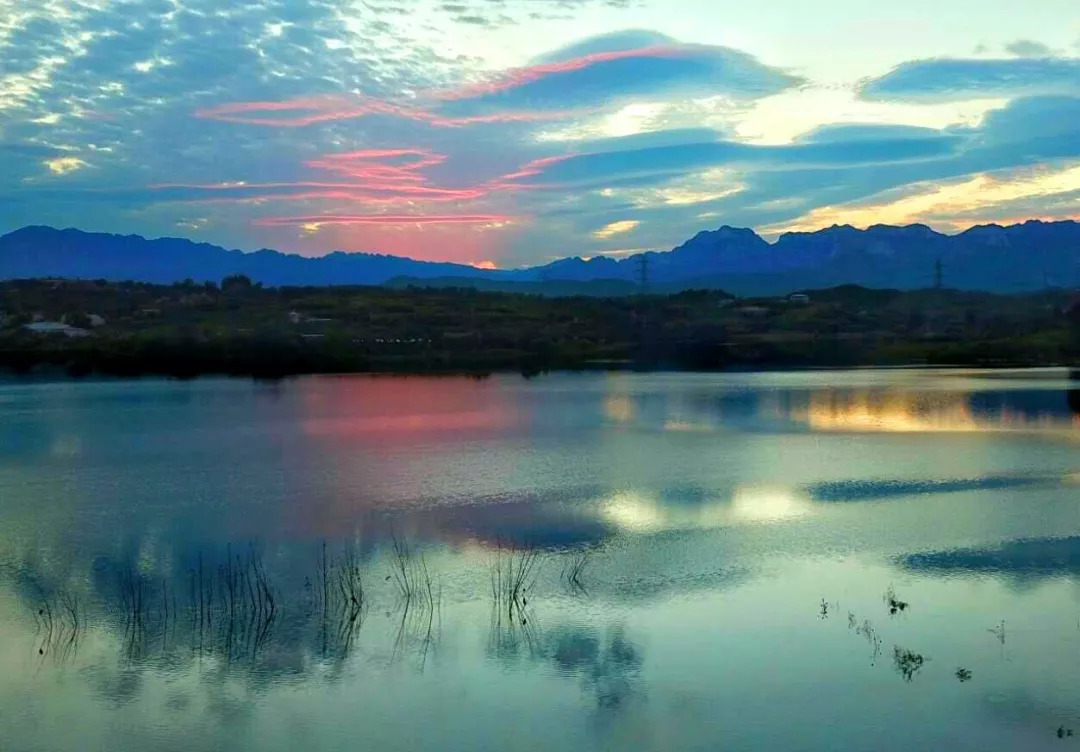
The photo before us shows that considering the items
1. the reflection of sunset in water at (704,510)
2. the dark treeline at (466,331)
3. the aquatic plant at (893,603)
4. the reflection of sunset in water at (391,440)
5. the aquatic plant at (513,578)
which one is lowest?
the aquatic plant at (893,603)

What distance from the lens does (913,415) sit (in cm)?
3691

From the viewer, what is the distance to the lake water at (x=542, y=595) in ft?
33.9

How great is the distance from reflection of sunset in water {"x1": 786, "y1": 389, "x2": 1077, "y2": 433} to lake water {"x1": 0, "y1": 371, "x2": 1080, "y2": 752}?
11.8 feet

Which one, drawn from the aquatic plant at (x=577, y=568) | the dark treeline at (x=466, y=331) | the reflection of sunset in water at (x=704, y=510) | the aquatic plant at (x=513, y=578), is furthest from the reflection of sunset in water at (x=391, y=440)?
the dark treeline at (x=466, y=331)

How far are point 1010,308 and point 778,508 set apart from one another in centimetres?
8826

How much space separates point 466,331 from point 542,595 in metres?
66.6

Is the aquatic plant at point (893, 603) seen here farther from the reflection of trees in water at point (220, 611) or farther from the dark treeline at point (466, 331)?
the dark treeline at point (466, 331)

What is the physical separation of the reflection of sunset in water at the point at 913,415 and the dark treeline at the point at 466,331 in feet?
82.4

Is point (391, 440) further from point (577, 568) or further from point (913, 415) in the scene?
point (913, 415)

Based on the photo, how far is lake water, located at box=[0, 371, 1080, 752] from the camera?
33.9ft

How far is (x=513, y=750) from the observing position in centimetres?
973

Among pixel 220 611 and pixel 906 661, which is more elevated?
pixel 220 611

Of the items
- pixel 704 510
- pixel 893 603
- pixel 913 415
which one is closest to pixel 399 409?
pixel 913 415

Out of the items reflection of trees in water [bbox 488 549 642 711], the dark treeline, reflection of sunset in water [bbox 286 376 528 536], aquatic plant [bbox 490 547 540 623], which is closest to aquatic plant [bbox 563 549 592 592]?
reflection of trees in water [bbox 488 549 642 711]
